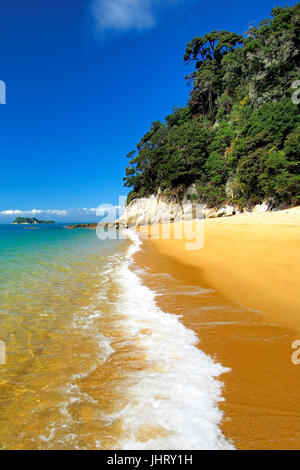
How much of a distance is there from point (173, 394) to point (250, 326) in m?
1.80

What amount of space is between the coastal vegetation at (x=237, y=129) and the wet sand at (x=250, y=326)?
617 inches

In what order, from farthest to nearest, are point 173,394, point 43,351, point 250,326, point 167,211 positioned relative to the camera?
point 167,211 → point 250,326 → point 43,351 → point 173,394

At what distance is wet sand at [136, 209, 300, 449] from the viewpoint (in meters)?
1.75

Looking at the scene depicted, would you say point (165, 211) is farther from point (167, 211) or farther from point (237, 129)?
point (237, 129)

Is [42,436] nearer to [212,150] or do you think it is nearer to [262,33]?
[212,150]

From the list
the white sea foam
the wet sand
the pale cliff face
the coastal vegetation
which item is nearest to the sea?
the white sea foam

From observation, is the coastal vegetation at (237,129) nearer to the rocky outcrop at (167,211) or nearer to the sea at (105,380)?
the rocky outcrop at (167,211)

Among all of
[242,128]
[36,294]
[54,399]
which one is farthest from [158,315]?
[242,128]

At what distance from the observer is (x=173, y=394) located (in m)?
2.08

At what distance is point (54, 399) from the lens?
209 cm

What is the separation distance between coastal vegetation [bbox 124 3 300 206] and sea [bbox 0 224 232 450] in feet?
63.9

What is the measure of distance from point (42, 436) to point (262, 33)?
40.1 m

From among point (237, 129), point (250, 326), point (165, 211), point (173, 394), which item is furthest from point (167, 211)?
point (173, 394)

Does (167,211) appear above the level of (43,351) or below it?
above
